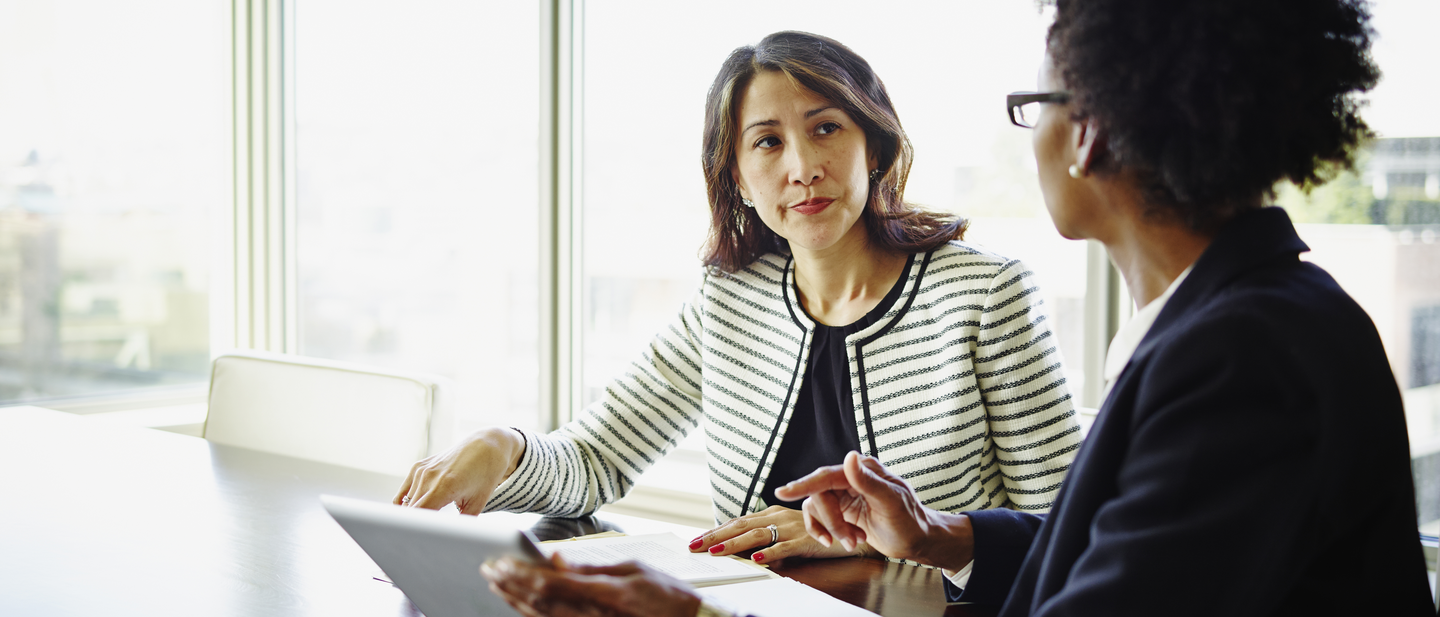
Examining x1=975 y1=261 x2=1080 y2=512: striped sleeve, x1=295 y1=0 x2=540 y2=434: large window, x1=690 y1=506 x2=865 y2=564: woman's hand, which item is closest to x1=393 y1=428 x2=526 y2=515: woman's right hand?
x1=690 y1=506 x2=865 y2=564: woman's hand

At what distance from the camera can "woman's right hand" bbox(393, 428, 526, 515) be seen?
136 centimetres

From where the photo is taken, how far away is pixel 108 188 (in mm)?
3287

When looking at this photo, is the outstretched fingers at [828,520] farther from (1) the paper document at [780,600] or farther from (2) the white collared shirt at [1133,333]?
(2) the white collared shirt at [1133,333]

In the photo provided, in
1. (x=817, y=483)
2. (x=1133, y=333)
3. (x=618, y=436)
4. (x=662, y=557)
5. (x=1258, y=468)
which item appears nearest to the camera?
(x=1258, y=468)

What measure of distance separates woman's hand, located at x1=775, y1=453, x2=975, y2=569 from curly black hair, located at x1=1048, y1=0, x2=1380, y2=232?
394mm

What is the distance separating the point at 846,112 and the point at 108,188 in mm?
2794

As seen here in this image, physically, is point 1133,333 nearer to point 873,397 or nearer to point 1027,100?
point 1027,100

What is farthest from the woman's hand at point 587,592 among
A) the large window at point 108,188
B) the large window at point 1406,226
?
the large window at point 108,188

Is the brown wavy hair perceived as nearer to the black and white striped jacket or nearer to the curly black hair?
the black and white striped jacket

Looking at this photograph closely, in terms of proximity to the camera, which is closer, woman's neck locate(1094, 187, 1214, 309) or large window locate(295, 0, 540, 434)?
woman's neck locate(1094, 187, 1214, 309)

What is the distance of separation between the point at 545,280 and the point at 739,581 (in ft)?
7.39

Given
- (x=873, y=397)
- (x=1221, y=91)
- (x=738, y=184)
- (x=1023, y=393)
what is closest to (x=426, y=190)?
(x=738, y=184)

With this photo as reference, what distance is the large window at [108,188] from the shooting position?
308 centimetres

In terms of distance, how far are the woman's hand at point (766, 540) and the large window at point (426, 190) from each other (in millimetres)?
2117
